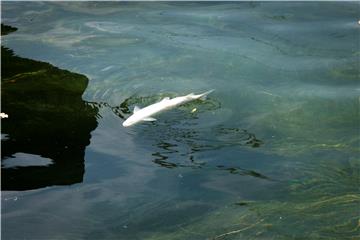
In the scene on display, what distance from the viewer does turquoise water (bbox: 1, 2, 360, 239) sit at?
3.90m

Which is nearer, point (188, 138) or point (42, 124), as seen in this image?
point (188, 138)

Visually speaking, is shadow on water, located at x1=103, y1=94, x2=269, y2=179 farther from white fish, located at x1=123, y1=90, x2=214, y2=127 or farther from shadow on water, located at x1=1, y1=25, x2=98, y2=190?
shadow on water, located at x1=1, y1=25, x2=98, y2=190

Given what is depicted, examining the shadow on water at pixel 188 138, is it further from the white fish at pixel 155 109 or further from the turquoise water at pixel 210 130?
the white fish at pixel 155 109

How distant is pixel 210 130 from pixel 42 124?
1.70 metres

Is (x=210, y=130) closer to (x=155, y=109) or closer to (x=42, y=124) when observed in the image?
(x=155, y=109)

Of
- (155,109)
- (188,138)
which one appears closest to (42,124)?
(155,109)

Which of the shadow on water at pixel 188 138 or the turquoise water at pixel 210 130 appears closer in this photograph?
the turquoise water at pixel 210 130

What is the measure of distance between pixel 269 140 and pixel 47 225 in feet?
7.36

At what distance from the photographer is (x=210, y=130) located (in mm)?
5074

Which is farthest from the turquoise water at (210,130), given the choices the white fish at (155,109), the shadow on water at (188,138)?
the white fish at (155,109)

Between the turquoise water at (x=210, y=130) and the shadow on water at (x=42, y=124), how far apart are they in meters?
0.05

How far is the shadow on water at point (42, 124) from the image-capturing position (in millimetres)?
4387

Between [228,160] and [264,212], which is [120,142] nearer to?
[228,160]

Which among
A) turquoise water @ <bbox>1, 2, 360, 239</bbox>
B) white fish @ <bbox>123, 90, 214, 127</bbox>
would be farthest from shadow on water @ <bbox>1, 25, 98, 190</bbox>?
white fish @ <bbox>123, 90, 214, 127</bbox>
